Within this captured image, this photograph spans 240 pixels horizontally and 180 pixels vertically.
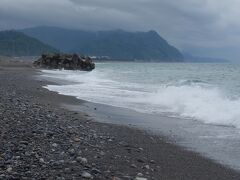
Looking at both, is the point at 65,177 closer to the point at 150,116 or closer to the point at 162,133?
the point at 162,133

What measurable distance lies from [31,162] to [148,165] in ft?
8.09

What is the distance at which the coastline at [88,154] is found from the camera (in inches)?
294

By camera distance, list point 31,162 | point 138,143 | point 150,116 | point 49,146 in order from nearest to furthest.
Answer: point 31,162 < point 49,146 < point 138,143 < point 150,116

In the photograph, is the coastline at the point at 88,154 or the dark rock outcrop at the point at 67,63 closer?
the coastline at the point at 88,154

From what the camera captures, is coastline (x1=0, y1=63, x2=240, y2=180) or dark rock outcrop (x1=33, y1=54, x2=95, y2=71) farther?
dark rock outcrop (x1=33, y1=54, x2=95, y2=71)

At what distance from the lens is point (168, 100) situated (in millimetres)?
22859

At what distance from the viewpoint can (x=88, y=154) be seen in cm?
894

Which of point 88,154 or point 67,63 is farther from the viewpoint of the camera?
point 67,63

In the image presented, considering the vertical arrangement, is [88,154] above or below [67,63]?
below

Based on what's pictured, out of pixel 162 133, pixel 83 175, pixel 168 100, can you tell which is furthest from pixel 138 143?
pixel 168 100

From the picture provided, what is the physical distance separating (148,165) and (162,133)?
4.63m

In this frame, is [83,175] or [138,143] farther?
→ [138,143]

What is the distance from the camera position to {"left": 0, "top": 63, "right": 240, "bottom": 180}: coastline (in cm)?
746

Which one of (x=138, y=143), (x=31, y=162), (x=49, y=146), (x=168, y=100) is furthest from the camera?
(x=168, y=100)
